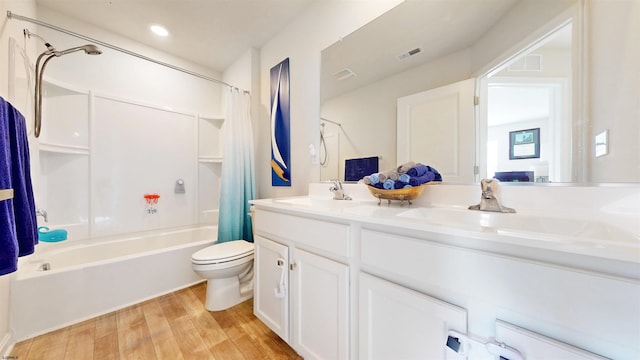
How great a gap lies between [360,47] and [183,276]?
2379 mm

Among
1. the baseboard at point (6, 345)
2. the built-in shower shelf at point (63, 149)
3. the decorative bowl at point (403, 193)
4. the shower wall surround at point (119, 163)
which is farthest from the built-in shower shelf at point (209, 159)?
the decorative bowl at point (403, 193)

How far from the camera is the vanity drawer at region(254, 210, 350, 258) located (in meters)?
0.87

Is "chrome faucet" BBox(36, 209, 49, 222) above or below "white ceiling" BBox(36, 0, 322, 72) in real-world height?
Result: below

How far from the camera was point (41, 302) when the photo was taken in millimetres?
1331

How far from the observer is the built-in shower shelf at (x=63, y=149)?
170 cm

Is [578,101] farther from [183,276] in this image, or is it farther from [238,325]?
[183,276]

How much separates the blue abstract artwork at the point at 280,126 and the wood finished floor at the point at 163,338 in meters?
1.16

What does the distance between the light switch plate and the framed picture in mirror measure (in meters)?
0.14

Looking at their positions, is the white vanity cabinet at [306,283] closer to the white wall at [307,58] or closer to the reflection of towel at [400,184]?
the reflection of towel at [400,184]

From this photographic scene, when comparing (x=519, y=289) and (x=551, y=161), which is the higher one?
(x=551, y=161)

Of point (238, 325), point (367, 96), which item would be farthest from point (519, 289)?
point (238, 325)

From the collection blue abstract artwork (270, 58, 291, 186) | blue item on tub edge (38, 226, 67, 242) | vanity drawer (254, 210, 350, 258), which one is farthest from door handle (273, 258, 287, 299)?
blue item on tub edge (38, 226, 67, 242)

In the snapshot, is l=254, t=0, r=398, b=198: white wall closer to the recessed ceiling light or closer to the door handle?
the door handle

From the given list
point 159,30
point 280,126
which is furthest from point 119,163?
point 280,126
